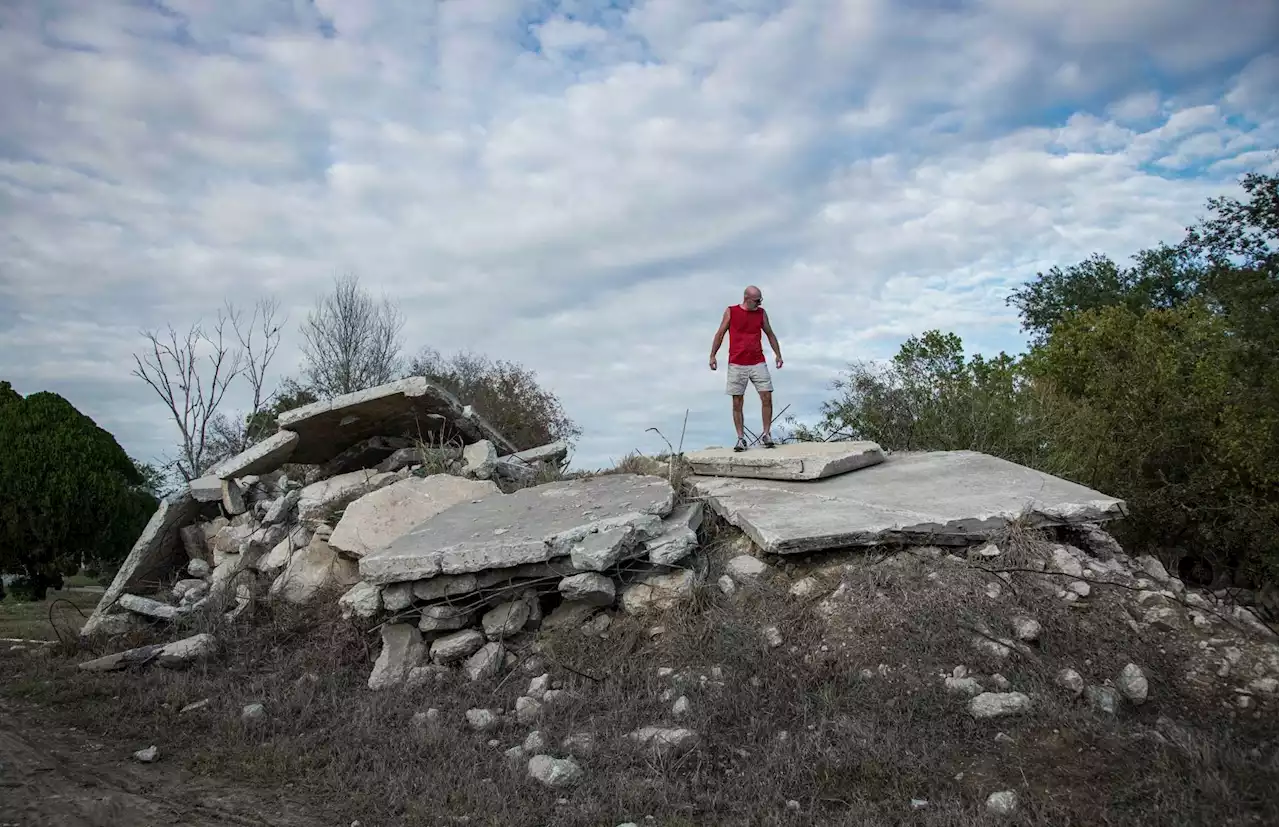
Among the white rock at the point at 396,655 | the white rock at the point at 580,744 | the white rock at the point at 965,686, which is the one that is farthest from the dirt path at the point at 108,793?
the white rock at the point at 965,686

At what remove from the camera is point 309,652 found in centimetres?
684

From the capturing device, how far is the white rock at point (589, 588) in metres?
6.17

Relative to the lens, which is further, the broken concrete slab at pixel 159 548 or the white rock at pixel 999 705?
the broken concrete slab at pixel 159 548

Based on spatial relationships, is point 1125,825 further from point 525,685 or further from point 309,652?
point 309,652

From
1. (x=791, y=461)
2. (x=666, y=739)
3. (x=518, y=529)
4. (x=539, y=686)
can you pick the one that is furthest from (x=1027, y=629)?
(x=518, y=529)

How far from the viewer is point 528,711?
5410 millimetres

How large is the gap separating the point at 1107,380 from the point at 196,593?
13.0 metres

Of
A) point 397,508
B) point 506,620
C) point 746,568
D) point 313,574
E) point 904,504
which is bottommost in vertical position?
point 506,620

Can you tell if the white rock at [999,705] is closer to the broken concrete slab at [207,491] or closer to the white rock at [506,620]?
the white rock at [506,620]

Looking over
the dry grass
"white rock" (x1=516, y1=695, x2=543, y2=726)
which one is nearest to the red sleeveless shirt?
the dry grass

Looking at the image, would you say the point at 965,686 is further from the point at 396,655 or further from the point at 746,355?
the point at 746,355

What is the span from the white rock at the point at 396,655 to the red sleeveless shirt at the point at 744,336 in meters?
4.07

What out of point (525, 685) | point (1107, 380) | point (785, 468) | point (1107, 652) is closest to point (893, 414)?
point (785, 468)

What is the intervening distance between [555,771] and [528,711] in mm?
920
